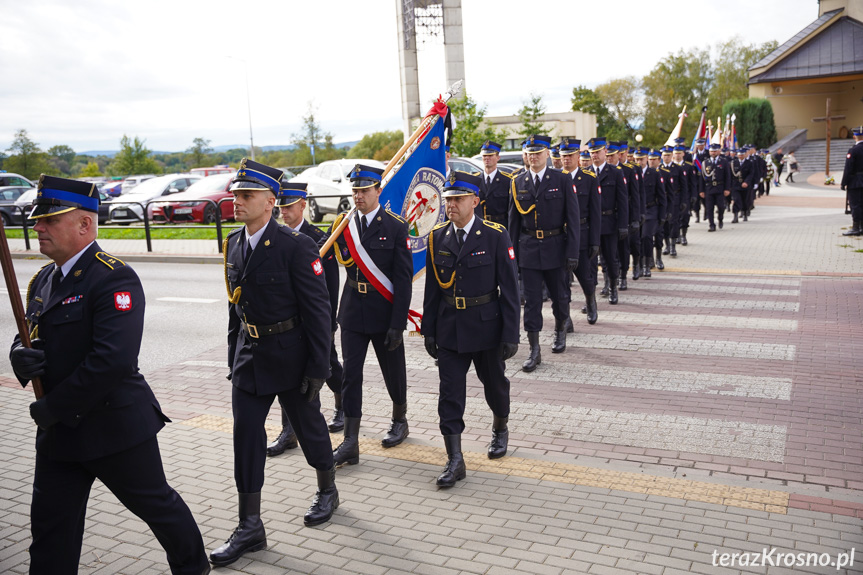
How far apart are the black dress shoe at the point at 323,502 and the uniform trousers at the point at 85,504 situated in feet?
3.41

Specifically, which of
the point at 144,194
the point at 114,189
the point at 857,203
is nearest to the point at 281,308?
the point at 857,203

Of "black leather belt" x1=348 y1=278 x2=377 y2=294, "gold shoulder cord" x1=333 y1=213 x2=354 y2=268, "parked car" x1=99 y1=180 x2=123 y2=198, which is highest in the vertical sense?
"parked car" x1=99 y1=180 x2=123 y2=198

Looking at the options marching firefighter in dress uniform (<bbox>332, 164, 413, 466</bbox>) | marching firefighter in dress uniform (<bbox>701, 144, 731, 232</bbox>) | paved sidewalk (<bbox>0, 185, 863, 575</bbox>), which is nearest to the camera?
paved sidewalk (<bbox>0, 185, 863, 575</bbox>)

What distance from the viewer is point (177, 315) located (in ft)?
40.4

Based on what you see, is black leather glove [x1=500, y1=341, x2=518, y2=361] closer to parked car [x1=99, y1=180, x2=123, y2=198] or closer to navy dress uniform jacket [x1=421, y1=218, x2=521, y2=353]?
navy dress uniform jacket [x1=421, y1=218, x2=521, y2=353]

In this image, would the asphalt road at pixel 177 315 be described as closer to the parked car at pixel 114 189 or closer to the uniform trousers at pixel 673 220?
the uniform trousers at pixel 673 220

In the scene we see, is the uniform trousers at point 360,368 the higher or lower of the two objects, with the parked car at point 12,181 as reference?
lower

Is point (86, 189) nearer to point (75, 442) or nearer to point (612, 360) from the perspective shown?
point (75, 442)

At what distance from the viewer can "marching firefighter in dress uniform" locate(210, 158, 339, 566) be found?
4.62 meters

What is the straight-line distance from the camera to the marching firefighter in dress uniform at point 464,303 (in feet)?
18.5

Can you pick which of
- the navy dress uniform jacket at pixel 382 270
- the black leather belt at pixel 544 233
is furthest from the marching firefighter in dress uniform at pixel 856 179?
the navy dress uniform jacket at pixel 382 270

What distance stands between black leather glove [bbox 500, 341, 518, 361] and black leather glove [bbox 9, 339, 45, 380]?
3148 millimetres

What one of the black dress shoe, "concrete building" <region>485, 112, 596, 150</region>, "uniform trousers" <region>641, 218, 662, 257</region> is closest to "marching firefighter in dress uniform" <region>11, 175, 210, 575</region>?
the black dress shoe

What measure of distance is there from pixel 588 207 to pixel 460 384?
5.26 metres
